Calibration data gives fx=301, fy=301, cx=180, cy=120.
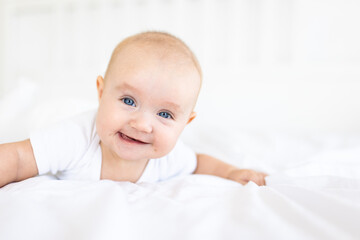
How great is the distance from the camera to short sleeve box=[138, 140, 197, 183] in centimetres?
79

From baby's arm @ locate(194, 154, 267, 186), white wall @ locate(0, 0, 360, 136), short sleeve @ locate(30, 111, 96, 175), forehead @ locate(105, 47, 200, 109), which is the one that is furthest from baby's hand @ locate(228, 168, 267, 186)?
white wall @ locate(0, 0, 360, 136)

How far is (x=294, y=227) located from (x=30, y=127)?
0.82 metres

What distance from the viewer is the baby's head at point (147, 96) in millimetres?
614

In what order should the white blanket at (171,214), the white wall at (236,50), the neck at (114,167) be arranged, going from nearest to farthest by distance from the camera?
the white blanket at (171,214) < the neck at (114,167) < the white wall at (236,50)

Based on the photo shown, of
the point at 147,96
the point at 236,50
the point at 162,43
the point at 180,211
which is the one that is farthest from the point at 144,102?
the point at 236,50

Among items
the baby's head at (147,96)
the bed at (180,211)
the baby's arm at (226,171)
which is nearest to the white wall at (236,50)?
the baby's arm at (226,171)

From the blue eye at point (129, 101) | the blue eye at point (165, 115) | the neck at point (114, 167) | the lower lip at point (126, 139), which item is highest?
the blue eye at point (129, 101)

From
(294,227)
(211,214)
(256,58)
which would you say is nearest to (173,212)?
(211,214)

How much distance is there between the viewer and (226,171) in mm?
831

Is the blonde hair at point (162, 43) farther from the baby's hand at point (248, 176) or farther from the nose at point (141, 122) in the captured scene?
the baby's hand at point (248, 176)

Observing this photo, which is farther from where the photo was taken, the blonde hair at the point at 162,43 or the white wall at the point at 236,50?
the white wall at the point at 236,50

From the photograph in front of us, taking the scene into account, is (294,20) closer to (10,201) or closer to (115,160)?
(115,160)

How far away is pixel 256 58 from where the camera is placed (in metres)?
1.81

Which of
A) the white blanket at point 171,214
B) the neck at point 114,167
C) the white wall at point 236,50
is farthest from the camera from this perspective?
the white wall at point 236,50
